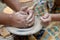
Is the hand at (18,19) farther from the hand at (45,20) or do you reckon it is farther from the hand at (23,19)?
the hand at (45,20)

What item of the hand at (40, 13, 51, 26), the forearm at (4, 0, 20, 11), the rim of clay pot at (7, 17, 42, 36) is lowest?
the rim of clay pot at (7, 17, 42, 36)

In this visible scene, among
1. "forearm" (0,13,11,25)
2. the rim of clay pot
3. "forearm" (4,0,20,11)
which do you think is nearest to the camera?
the rim of clay pot

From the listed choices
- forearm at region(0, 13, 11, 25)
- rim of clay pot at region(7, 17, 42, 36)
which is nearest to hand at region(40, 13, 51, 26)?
rim of clay pot at region(7, 17, 42, 36)

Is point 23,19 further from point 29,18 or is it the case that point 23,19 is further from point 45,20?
point 45,20

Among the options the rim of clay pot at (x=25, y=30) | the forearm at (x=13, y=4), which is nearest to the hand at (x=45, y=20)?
the rim of clay pot at (x=25, y=30)

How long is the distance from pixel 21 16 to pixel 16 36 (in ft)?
0.51

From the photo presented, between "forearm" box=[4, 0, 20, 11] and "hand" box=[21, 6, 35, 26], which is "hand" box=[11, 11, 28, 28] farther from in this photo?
"forearm" box=[4, 0, 20, 11]

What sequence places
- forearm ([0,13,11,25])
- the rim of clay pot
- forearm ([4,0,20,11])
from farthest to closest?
forearm ([4,0,20,11]), forearm ([0,13,11,25]), the rim of clay pot

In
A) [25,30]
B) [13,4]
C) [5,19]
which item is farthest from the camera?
[13,4]

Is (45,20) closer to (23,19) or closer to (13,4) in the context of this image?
(23,19)

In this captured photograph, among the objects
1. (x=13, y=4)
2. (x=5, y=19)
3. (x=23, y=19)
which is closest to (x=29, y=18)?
(x=23, y=19)

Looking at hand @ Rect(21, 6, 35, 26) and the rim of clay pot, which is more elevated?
hand @ Rect(21, 6, 35, 26)

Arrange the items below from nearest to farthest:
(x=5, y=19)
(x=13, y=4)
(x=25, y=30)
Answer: (x=25, y=30), (x=5, y=19), (x=13, y=4)

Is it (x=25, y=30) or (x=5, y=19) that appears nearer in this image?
(x=25, y=30)
